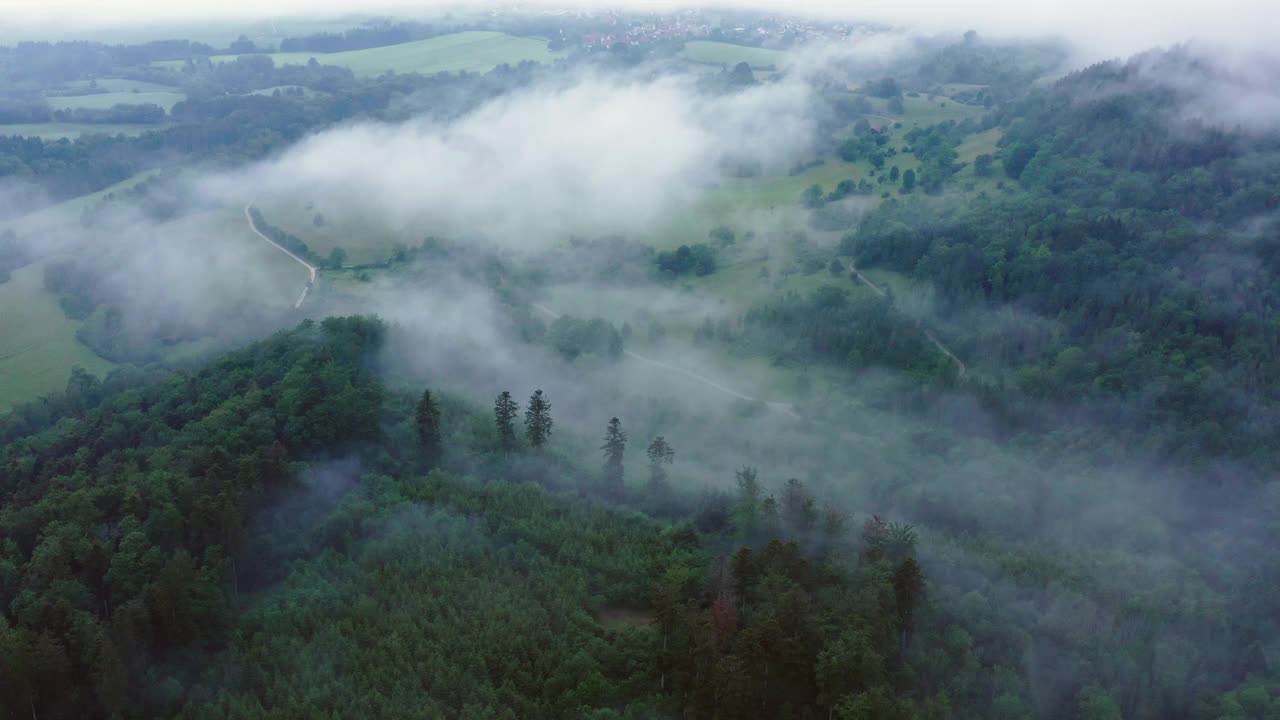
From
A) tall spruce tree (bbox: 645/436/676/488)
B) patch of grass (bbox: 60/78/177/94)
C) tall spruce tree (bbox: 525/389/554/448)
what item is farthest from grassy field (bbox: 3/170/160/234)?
tall spruce tree (bbox: 645/436/676/488)

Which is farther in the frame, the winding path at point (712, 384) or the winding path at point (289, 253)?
the winding path at point (289, 253)

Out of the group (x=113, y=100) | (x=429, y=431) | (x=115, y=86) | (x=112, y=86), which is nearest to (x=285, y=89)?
(x=113, y=100)

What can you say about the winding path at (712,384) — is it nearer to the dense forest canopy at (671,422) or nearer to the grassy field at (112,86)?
the dense forest canopy at (671,422)

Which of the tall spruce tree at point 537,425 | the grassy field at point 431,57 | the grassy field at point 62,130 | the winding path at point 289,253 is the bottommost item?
A: the winding path at point 289,253

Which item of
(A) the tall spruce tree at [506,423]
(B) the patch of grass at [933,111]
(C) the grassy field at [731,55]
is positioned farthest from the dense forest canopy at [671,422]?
(C) the grassy field at [731,55]

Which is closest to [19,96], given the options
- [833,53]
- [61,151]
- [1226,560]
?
[61,151]

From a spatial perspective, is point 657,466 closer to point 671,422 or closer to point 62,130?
point 671,422
